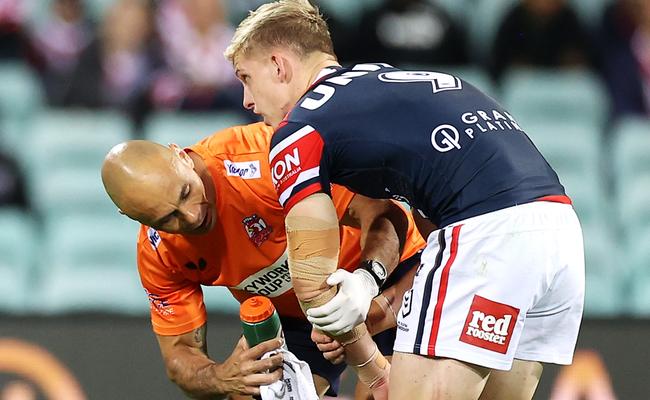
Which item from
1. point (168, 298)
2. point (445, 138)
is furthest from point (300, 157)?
point (168, 298)

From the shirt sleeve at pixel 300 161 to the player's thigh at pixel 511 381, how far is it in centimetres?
87

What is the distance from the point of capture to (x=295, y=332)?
4.57 m

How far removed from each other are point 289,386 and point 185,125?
2706 mm

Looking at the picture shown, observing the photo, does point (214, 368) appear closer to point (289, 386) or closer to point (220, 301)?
point (289, 386)

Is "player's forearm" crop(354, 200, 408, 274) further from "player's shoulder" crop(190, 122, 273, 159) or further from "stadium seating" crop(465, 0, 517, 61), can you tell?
"stadium seating" crop(465, 0, 517, 61)

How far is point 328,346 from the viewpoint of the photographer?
3.68 meters

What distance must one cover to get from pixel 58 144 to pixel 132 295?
92cm

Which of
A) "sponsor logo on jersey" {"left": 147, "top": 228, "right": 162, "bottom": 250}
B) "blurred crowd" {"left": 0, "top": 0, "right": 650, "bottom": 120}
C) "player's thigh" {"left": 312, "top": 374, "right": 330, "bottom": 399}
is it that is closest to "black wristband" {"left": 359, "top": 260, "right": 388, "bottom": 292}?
"sponsor logo on jersey" {"left": 147, "top": 228, "right": 162, "bottom": 250}

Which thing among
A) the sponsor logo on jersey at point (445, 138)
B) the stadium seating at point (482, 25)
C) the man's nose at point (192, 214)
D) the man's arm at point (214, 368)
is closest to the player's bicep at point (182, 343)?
the man's arm at point (214, 368)

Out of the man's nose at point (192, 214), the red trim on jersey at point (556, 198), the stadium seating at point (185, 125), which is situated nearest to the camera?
the red trim on jersey at point (556, 198)

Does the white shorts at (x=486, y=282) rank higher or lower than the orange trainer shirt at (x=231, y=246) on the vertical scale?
higher

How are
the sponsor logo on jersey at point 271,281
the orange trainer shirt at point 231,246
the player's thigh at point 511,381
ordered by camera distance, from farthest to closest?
the sponsor logo on jersey at point 271,281 < the orange trainer shirt at point 231,246 < the player's thigh at point 511,381

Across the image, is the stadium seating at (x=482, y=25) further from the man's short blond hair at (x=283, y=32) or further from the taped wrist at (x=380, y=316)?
the man's short blond hair at (x=283, y=32)

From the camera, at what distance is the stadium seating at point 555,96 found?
640 cm
